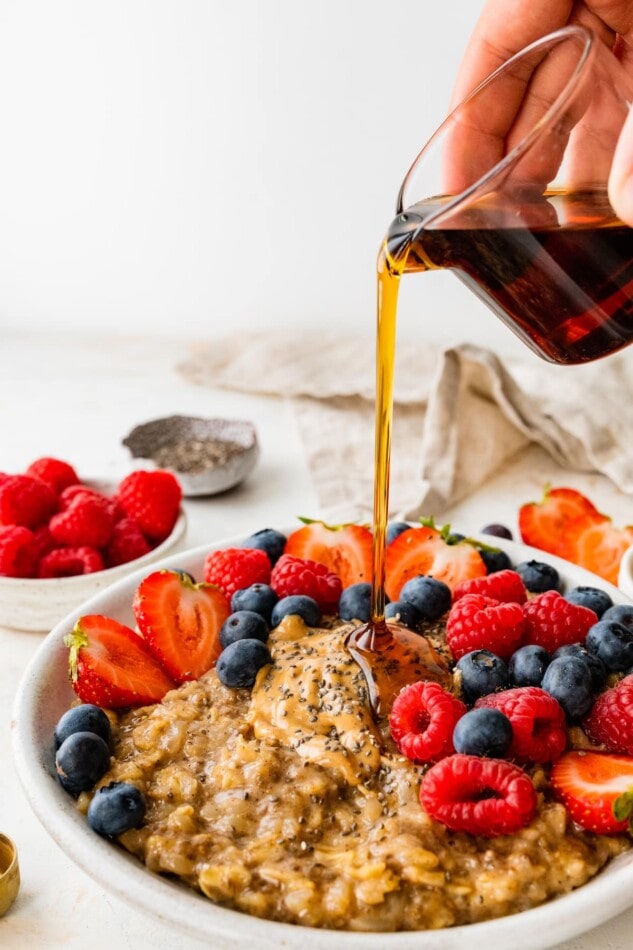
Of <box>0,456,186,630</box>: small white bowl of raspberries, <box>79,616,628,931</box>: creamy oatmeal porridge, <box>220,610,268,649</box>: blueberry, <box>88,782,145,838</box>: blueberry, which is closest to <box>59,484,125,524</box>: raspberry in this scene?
<box>0,456,186,630</box>: small white bowl of raspberries

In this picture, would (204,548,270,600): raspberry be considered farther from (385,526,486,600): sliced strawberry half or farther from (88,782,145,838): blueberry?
(88,782,145,838): blueberry

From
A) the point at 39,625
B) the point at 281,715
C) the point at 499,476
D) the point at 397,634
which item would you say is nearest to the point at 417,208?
the point at 397,634

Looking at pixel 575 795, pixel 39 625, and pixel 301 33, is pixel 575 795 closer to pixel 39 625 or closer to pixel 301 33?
pixel 39 625

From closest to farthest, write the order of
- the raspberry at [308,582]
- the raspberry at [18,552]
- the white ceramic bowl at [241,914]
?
the white ceramic bowl at [241,914] → the raspberry at [308,582] → the raspberry at [18,552]

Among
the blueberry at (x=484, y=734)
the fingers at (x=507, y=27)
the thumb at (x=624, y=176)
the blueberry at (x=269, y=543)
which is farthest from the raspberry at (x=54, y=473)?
the thumb at (x=624, y=176)

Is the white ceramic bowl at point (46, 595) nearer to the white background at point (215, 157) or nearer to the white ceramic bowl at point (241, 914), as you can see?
the white ceramic bowl at point (241, 914)

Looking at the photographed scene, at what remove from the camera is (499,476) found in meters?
3.15

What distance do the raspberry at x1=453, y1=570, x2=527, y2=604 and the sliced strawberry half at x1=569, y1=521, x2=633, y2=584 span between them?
20.3 inches

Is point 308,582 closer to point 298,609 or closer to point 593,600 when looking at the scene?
point 298,609

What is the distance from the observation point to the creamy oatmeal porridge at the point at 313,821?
1.38 metres

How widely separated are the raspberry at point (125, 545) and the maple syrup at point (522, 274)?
2.90ft

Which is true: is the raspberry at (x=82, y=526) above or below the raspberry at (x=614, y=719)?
below

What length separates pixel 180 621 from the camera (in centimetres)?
192

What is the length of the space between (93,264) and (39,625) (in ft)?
8.21
